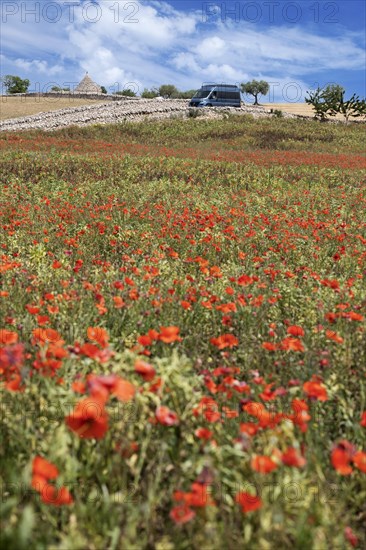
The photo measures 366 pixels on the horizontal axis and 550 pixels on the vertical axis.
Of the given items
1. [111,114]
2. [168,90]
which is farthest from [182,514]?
[168,90]

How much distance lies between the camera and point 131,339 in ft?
12.9

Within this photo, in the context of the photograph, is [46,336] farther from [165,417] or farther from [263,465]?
[263,465]

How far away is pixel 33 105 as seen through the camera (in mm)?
63031

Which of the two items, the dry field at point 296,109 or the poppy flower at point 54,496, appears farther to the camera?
the dry field at point 296,109

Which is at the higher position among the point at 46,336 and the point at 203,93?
the point at 203,93

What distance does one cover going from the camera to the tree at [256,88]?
313 ft

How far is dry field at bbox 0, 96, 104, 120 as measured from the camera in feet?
182

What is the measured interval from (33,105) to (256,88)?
5211cm

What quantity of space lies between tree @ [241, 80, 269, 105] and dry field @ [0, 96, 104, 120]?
42621 mm

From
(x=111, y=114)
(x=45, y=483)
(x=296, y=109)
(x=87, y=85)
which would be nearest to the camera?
(x=45, y=483)

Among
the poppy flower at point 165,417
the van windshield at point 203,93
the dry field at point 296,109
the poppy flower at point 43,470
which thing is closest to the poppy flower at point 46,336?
the poppy flower at point 165,417

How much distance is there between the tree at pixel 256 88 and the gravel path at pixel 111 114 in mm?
51284

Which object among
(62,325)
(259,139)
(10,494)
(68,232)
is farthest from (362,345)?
(259,139)

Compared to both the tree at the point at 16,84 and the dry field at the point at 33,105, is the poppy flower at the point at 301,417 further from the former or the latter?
the tree at the point at 16,84
